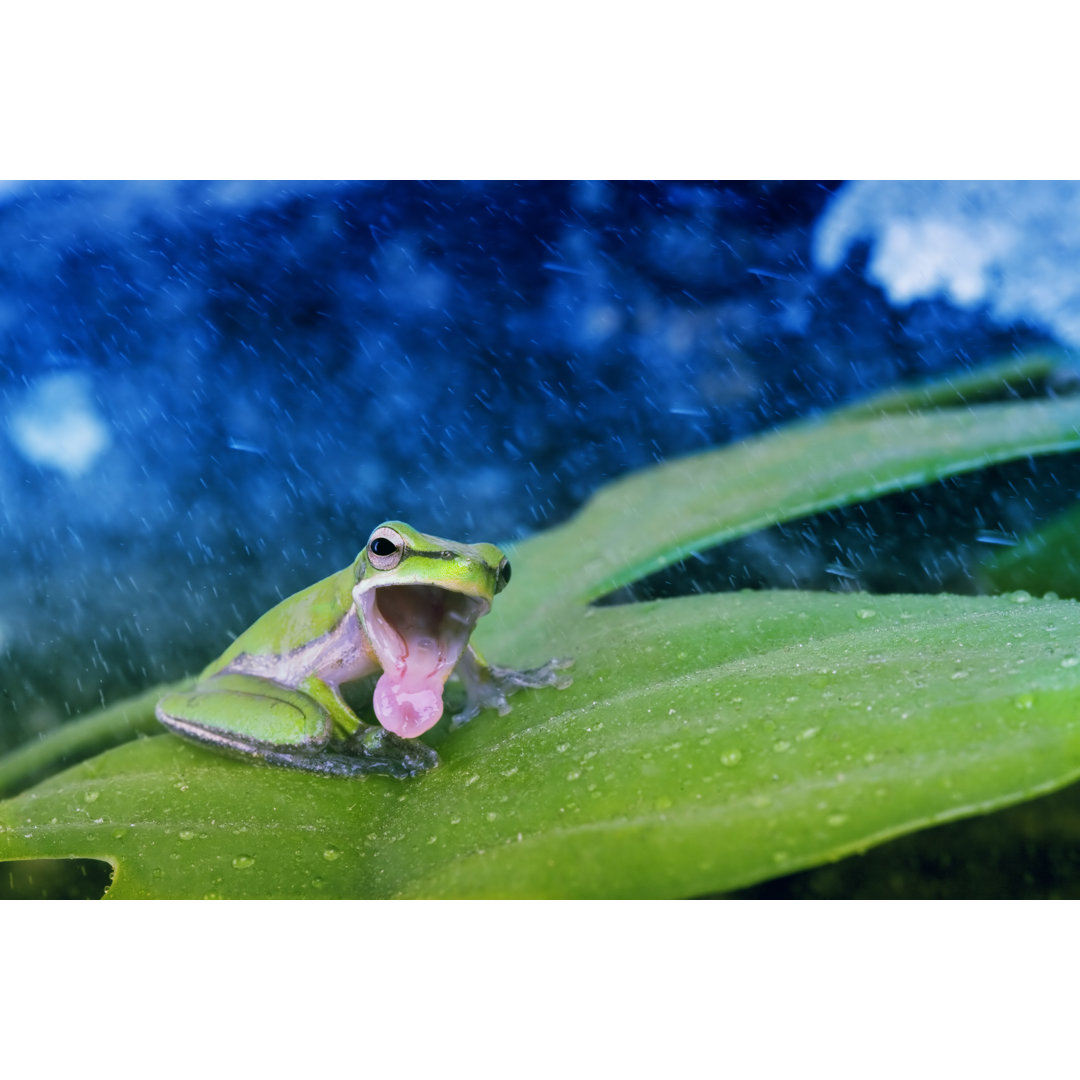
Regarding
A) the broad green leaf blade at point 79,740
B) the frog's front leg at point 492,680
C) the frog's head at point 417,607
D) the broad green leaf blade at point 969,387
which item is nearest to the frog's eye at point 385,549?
the frog's head at point 417,607

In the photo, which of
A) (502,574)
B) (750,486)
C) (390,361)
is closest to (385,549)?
(502,574)

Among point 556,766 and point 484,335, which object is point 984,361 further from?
point 556,766

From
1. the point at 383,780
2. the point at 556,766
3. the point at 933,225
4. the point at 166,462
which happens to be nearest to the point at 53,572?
the point at 166,462

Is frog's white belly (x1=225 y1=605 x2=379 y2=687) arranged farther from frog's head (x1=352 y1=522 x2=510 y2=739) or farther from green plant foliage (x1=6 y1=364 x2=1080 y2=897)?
green plant foliage (x1=6 y1=364 x2=1080 y2=897)

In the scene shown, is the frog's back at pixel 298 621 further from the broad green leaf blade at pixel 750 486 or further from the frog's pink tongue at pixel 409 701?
the broad green leaf blade at pixel 750 486

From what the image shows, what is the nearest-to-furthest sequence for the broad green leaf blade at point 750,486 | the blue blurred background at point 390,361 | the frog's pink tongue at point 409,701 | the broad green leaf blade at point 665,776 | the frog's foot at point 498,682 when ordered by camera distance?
the broad green leaf blade at point 665,776 → the frog's pink tongue at point 409,701 → the frog's foot at point 498,682 → the broad green leaf blade at point 750,486 → the blue blurred background at point 390,361

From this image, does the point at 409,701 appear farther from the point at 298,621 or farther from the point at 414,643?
the point at 298,621

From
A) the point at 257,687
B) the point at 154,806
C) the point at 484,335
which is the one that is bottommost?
the point at 154,806
